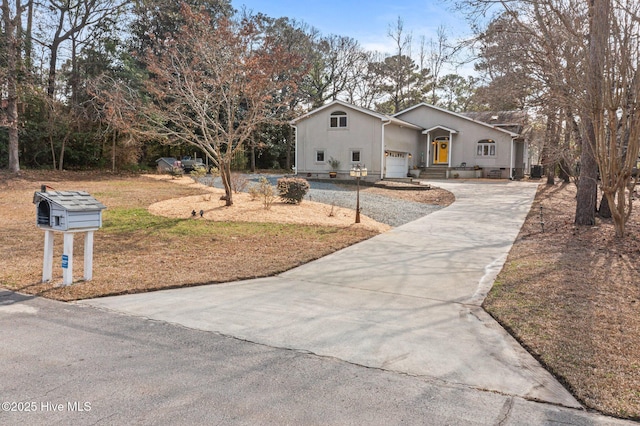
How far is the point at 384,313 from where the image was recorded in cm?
480

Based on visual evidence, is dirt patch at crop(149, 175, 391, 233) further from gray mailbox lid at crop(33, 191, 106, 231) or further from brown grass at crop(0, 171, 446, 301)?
gray mailbox lid at crop(33, 191, 106, 231)

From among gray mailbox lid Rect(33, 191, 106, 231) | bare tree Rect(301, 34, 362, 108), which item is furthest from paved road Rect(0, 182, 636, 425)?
bare tree Rect(301, 34, 362, 108)

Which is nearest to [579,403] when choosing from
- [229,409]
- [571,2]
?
[229,409]

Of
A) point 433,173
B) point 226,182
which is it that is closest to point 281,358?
point 226,182

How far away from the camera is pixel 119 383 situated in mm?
3045

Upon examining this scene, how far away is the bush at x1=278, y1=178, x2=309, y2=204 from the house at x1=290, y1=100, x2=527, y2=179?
1039 cm

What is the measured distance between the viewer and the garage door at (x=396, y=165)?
26.4 metres

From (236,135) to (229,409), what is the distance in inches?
423

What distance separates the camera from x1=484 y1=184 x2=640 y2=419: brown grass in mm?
3199

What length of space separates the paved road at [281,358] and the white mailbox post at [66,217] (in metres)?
0.67

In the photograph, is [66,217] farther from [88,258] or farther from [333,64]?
[333,64]

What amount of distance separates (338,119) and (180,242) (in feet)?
63.2

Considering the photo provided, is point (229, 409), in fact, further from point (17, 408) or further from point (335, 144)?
point (335, 144)

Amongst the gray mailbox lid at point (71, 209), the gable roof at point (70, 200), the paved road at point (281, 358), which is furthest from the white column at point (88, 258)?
the paved road at point (281, 358)
